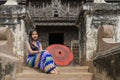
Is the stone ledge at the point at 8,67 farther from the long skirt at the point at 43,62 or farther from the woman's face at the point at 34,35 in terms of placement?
the woman's face at the point at 34,35

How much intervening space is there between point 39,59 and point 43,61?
184 millimetres

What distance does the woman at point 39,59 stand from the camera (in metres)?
5.99

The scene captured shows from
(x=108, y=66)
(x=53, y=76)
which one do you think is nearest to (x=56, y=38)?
(x=53, y=76)

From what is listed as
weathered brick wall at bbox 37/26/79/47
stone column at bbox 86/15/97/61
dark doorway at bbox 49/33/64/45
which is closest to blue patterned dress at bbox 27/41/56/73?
stone column at bbox 86/15/97/61

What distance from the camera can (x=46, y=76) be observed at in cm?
573

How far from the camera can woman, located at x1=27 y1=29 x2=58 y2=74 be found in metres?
5.99

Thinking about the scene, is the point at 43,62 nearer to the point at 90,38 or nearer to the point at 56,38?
the point at 90,38

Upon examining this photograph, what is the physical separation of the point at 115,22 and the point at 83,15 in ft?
2.67

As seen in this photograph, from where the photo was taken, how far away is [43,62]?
20.1 ft

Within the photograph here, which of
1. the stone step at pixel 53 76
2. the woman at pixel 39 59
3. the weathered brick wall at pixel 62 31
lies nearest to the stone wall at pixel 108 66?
the stone step at pixel 53 76

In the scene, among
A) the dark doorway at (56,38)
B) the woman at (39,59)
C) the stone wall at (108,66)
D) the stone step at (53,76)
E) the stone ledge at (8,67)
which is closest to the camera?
the stone wall at (108,66)

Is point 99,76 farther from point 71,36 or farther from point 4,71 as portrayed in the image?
point 71,36

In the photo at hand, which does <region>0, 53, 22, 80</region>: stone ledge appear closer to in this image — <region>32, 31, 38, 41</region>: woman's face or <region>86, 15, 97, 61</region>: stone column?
<region>32, 31, 38, 41</region>: woman's face

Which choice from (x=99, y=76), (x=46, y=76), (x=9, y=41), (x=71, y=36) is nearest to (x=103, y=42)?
(x=99, y=76)
